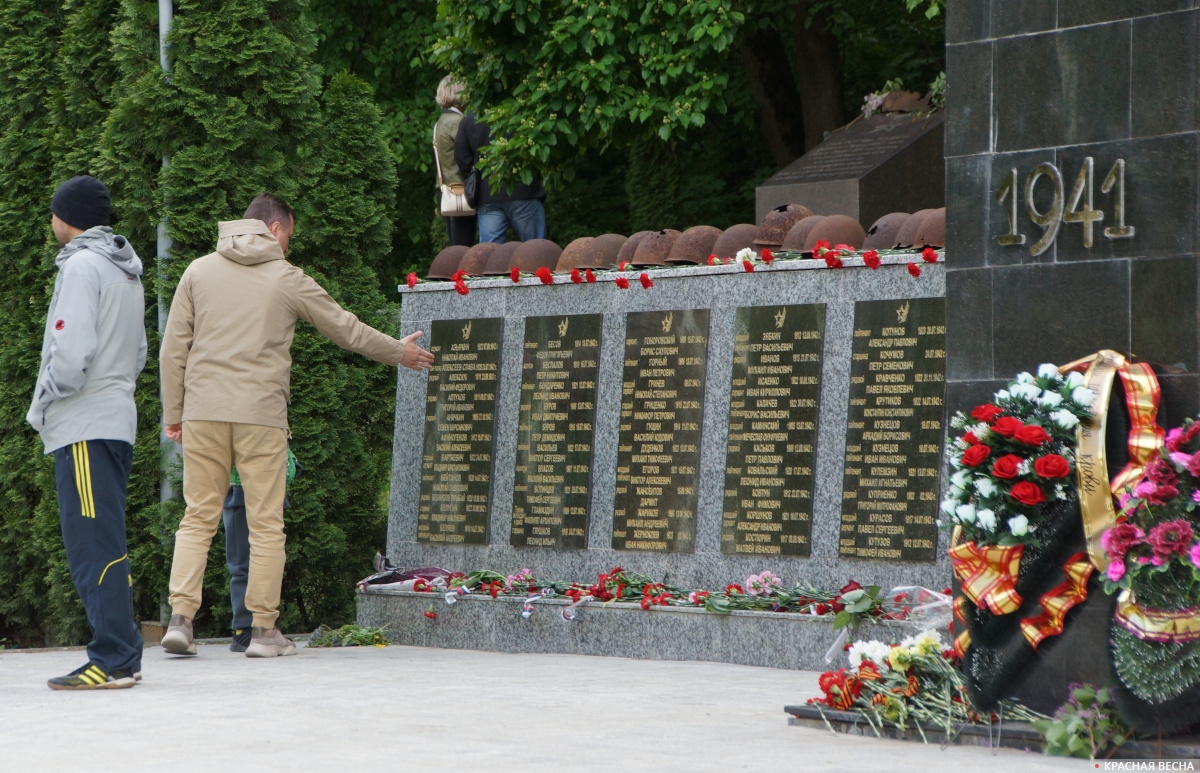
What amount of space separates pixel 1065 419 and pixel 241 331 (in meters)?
4.07

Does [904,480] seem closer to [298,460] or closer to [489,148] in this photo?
[298,460]

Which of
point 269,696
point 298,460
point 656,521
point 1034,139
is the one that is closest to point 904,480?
point 656,521

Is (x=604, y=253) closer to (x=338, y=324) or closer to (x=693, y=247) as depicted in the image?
(x=693, y=247)

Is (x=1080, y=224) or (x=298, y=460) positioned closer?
(x=1080, y=224)

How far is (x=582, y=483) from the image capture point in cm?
836

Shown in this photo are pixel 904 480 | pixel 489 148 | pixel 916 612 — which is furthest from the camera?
pixel 489 148

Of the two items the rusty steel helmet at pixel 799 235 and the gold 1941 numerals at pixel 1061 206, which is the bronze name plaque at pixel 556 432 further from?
the gold 1941 numerals at pixel 1061 206

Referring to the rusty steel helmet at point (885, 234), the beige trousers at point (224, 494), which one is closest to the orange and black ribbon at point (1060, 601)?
the rusty steel helmet at point (885, 234)

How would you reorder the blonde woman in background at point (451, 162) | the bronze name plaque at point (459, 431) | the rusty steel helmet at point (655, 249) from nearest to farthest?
the rusty steel helmet at point (655, 249) < the bronze name plaque at point (459, 431) < the blonde woman in background at point (451, 162)

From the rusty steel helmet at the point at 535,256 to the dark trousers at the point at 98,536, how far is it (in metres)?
3.08

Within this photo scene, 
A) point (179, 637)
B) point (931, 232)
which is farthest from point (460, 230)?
point (931, 232)

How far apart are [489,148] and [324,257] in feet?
10.7

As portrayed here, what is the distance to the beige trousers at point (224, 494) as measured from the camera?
7.52 metres

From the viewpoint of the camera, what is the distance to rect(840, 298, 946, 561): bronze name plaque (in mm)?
7160
